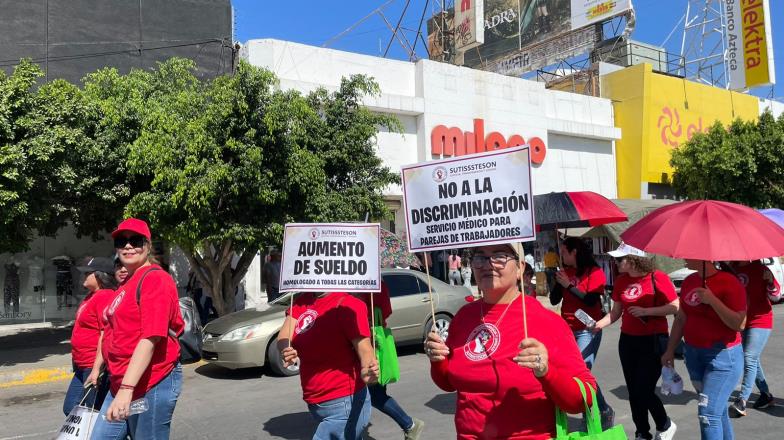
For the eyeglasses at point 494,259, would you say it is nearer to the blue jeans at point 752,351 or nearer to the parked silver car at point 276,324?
the blue jeans at point 752,351

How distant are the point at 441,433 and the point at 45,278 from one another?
1293cm

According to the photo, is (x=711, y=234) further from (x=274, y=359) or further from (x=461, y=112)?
(x=461, y=112)

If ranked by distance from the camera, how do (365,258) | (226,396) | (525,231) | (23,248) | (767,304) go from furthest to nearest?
1. (23,248)
2. (226,396)
3. (767,304)
4. (365,258)
5. (525,231)

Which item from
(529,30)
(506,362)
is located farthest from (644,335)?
(529,30)

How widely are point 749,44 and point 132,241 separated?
94.8 feet

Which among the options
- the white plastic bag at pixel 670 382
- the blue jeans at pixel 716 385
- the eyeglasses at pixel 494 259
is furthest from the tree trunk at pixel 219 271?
the eyeglasses at pixel 494 259

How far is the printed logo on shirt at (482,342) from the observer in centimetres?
251

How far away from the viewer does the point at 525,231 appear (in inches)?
109

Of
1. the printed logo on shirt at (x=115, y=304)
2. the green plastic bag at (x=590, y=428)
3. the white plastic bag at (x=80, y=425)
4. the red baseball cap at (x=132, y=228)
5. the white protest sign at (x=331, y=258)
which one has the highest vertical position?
the red baseball cap at (x=132, y=228)

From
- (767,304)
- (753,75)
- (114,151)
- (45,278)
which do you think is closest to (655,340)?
(767,304)

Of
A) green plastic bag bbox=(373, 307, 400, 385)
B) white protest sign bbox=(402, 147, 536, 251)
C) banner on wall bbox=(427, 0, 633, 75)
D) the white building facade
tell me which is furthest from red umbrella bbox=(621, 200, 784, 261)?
banner on wall bbox=(427, 0, 633, 75)

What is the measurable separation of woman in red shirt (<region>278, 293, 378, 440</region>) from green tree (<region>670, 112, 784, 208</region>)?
72.0ft

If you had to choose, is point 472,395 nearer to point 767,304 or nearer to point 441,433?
point 441,433

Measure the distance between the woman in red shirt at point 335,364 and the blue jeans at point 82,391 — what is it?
1109 millimetres
